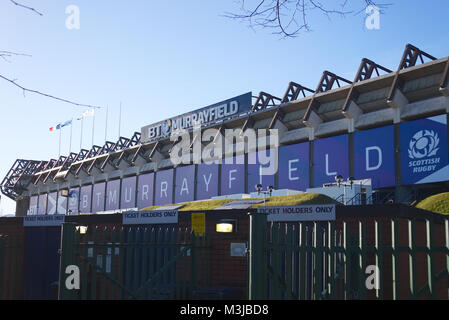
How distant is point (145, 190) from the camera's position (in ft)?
194

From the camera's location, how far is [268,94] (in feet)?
155

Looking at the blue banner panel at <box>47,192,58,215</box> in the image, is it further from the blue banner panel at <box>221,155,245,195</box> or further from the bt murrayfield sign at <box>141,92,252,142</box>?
the blue banner panel at <box>221,155,245,195</box>

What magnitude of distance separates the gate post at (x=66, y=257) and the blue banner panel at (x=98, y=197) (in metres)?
61.4

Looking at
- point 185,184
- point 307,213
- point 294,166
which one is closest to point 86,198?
point 185,184

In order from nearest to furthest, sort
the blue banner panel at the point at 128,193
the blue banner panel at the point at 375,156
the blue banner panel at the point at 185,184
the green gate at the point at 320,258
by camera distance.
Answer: the green gate at the point at 320,258
the blue banner panel at the point at 375,156
the blue banner panel at the point at 185,184
the blue banner panel at the point at 128,193

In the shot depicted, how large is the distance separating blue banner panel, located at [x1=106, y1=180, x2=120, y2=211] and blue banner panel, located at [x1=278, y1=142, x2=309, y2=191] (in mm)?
27600

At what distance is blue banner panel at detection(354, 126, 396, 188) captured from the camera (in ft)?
118

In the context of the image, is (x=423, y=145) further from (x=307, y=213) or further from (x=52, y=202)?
Answer: (x=52, y=202)

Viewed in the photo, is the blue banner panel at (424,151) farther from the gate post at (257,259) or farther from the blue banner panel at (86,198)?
the blue banner panel at (86,198)

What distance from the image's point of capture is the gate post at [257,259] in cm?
588

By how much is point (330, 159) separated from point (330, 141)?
1540mm

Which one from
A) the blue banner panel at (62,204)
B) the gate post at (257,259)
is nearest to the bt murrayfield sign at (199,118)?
the blue banner panel at (62,204)

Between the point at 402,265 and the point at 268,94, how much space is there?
35788 mm
